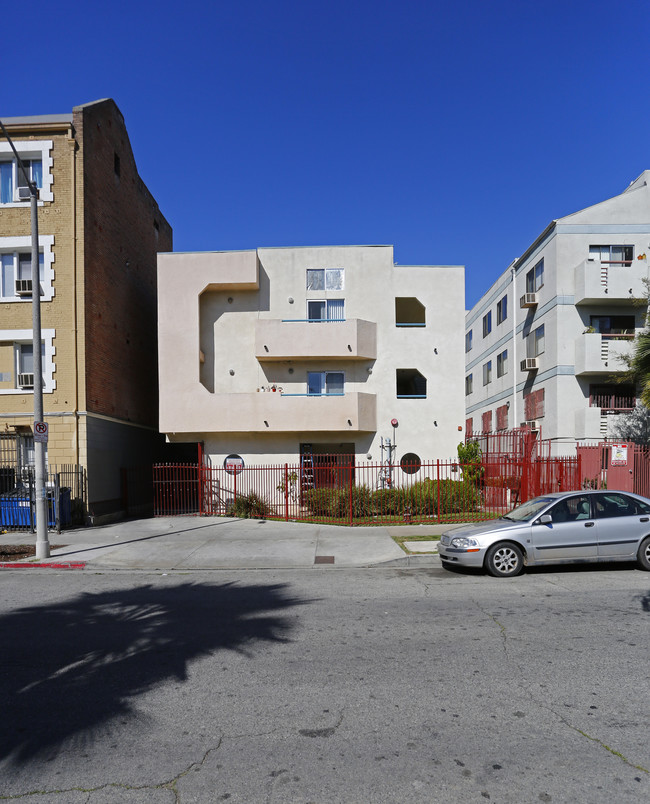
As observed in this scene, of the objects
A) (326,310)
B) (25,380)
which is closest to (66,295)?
(25,380)

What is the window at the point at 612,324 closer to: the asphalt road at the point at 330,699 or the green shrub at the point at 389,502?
the green shrub at the point at 389,502

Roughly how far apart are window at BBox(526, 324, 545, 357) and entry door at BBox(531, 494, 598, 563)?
18.5m

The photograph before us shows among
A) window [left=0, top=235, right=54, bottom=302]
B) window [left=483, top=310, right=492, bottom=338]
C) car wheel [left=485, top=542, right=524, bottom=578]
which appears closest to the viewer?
car wheel [left=485, top=542, right=524, bottom=578]

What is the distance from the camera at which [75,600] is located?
844cm

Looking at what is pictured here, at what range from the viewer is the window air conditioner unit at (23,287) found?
58.7 feet

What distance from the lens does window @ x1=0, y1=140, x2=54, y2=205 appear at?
58.0 ft

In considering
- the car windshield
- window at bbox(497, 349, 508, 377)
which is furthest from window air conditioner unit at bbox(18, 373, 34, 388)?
window at bbox(497, 349, 508, 377)

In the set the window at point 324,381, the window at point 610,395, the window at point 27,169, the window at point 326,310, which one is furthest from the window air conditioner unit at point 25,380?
the window at point 610,395

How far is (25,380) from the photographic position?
1780cm

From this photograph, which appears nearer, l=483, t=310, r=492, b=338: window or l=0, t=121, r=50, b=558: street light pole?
l=0, t=121, r=50, b=558: street light pole

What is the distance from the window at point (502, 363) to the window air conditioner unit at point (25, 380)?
24.8m

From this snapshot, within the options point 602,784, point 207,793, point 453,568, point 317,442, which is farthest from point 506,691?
point 317,442

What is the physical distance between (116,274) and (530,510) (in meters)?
16.9

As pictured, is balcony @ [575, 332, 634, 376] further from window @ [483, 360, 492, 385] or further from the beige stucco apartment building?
the beige stucco apartment building
